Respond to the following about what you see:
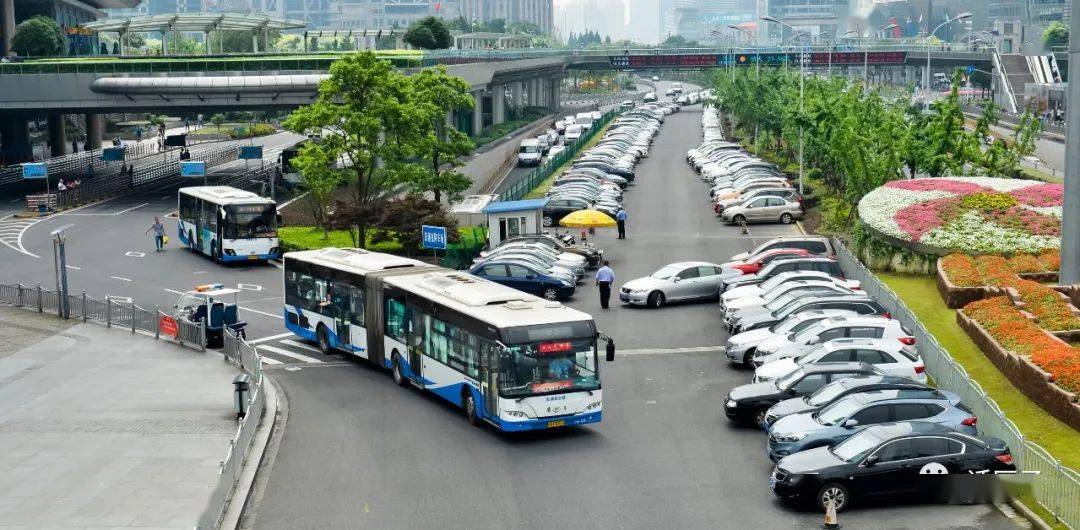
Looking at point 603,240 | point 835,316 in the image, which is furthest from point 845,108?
point 835,316

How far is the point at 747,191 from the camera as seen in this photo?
69938 millimetres

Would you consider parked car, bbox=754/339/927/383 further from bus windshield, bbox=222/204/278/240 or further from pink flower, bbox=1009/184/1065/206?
bus windshield, bbox=222/204/278/240

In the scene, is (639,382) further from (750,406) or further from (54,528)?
(54,528)

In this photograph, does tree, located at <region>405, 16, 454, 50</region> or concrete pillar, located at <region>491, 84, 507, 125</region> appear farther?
concrete pillar, located at <region>491, 84, 507, 125</region>

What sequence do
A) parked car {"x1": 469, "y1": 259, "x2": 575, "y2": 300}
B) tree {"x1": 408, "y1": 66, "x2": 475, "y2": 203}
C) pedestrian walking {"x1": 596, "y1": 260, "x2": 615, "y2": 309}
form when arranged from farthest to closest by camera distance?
tree {"x1": 408, "y1": 66, "x2": 475, "y2": 203}, parked car {"x1": 469, "y1": 259, "x2": 575, "y2": 300}, pedestrian walking {"x1": 596, "y1": 260, "x2": 615, "y2": 309}

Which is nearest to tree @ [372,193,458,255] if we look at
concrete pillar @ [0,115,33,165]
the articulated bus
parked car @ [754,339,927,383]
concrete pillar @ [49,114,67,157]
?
the articulated bus

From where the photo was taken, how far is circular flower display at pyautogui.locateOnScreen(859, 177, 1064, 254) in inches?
1841

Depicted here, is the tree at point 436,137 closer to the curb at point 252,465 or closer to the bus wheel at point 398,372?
the bus wheel at point 398,372

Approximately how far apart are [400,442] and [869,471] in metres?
10.7

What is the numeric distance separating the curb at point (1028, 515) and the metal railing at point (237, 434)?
Result: 14.1 metres

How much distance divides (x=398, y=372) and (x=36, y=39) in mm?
89893

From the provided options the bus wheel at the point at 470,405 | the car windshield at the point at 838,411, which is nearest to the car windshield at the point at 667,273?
the bus wheel at the point at 470,405

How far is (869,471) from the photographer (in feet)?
79.2

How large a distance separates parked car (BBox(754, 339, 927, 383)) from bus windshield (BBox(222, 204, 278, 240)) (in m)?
30.3
